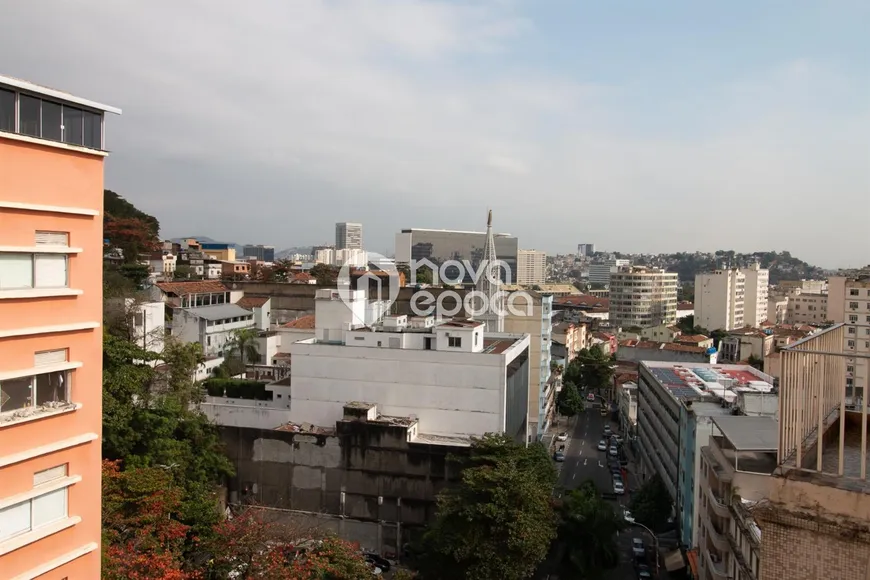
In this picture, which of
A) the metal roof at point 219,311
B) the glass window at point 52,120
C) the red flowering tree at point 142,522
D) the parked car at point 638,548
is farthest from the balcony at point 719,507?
the metal roof at point 219,311

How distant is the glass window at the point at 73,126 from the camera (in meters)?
8.84

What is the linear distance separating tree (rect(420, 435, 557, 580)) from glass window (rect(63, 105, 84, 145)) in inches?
647

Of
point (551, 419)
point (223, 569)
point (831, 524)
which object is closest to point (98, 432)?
point (831, 524)

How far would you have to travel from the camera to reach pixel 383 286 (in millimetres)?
65000

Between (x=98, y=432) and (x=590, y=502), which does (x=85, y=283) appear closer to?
(x=98, y=432)

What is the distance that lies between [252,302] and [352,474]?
28.2 m

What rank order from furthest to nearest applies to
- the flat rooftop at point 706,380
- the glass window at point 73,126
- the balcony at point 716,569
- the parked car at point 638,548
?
the flat rooftop at point 706,380
the parked car at point 638,548
the balcony at point 716,569
the glass window at point 73,126

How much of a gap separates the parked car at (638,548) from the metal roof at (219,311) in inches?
1217

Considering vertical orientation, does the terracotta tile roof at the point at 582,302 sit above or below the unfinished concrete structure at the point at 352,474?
above

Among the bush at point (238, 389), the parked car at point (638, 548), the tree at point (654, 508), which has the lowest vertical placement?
the parked car at point (638, 548)

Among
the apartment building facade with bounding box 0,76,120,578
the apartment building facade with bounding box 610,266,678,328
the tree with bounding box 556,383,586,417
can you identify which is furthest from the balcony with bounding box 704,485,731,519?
the apartment building facade with bounding box 610,266,678,328

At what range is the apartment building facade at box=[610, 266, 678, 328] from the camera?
3757 inches

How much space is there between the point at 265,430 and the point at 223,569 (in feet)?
32.4

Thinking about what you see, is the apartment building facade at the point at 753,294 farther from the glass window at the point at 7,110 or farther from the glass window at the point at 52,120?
the glass window at the point at 7,110
